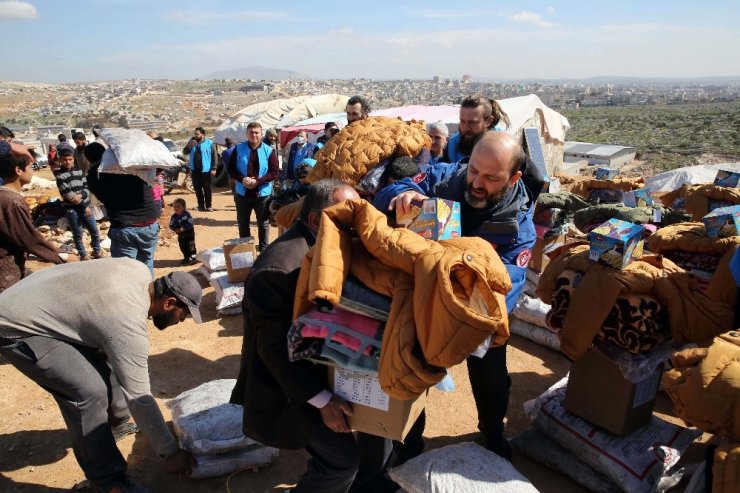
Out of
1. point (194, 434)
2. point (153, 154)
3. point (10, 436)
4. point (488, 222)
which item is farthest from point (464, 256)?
point (153, 154)

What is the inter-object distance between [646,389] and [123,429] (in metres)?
3.25

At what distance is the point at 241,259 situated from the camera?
545 cm

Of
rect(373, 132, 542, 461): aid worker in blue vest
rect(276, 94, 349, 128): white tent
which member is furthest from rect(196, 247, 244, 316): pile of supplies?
rect(276, 94, 349, 128): white tent

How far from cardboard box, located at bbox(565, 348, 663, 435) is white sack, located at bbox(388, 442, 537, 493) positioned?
0.79 m

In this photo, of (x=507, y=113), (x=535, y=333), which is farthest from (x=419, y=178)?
(x=507, y=113)

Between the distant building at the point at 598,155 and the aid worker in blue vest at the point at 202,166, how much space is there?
1239 centimetres

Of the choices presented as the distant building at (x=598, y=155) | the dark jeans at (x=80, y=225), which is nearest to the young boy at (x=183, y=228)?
the dark jeans at (x=80, y=225)

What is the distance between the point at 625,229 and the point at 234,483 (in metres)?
2.64

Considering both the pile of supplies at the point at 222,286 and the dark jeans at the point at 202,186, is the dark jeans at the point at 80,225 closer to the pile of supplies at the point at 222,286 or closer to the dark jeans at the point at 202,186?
the pile of supplies at the point at 222,286

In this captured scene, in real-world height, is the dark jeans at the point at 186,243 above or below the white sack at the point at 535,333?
above

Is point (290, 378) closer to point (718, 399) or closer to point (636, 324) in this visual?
point (718, 399)

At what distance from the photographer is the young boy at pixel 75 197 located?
6715mm

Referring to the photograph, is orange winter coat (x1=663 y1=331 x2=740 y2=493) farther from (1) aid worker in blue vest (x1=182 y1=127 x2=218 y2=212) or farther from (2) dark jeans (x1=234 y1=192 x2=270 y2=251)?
(1) aid worker in blue vest (x1=182 y1=127 x2=218 y2=212)

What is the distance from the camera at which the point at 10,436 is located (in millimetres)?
3391
